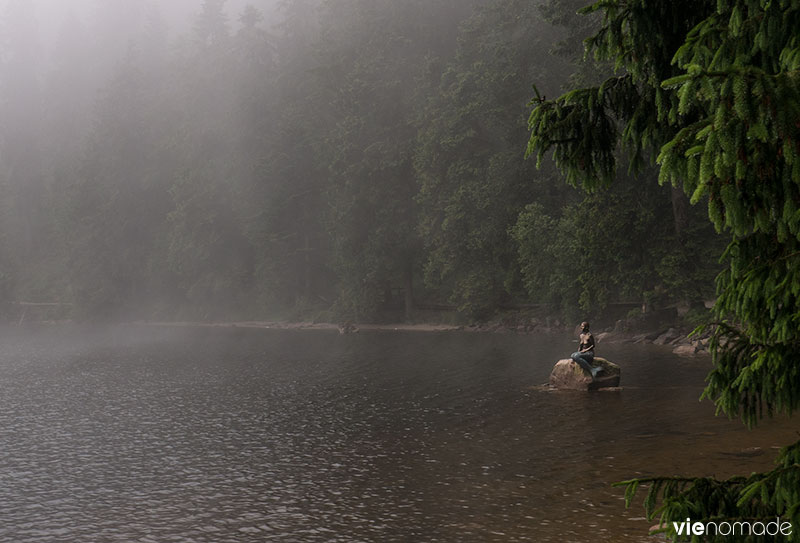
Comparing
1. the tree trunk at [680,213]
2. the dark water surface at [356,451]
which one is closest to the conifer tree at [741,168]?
the dark water surface at [356,451]

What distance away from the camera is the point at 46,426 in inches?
977

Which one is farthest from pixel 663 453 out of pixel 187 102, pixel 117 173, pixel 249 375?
pixel 117 173

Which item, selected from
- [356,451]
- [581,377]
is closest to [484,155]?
[581,377]

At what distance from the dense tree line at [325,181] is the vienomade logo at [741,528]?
124 ft

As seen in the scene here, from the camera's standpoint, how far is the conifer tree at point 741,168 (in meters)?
5.62

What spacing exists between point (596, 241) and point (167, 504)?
109ft

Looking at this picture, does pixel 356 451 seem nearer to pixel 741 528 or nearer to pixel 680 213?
pixel 741 528

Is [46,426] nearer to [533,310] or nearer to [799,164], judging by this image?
[799,164]

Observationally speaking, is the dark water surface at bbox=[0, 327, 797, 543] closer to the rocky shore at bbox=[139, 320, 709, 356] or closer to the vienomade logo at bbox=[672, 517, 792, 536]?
the rocky shore at bbox=[139, 320, 709, 356]

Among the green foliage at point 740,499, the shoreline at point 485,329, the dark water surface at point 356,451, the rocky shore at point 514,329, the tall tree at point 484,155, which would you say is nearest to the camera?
the green foliage at point 740,499

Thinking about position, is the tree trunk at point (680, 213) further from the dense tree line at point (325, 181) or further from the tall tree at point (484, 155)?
the tall tree at point (484, 155)

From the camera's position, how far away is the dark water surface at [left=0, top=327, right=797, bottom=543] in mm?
13656

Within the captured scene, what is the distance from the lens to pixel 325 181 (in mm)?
76438

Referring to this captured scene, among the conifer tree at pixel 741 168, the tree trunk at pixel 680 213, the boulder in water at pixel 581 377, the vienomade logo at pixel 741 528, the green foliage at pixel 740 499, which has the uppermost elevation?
the tree trunk at pixel 680 213
